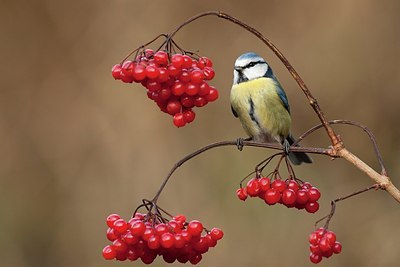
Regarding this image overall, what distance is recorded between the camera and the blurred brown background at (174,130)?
14.9 feet

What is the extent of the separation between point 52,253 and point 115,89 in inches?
44.0

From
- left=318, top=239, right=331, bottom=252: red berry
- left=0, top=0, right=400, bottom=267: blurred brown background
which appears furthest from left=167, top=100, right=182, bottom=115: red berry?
left=0, top=0, right=400, bottom=267: blurred brown background

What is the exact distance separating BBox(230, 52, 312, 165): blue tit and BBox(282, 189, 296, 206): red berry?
884 millimetres

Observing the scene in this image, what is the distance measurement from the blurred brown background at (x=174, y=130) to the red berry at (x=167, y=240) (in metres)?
2.69

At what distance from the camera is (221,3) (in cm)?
481

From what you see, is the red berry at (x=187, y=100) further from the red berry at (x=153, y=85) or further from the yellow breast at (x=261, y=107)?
the yellow breast at (x=261, y=107)

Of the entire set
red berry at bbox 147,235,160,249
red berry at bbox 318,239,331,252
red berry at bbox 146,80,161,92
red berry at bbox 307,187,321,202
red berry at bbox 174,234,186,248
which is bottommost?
red berry at bbox 147,235,160,249

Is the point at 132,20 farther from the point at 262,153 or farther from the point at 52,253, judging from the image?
the point at 52,253

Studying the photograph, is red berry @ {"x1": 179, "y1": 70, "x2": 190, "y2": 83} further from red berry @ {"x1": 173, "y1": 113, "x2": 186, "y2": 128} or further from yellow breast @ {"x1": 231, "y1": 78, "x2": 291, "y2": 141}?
yellow breast @ {"x1": 231, "y1": 78, "x2": 291, "y2": 141}

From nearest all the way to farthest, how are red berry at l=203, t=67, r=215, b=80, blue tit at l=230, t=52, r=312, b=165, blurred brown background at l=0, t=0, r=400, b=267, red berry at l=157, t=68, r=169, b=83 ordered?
red berry at l=157, t=68, r=169, b=83
red berry at l=203, t=67, r=215, b=80
blue tit at l=230, t=52, r=312, b=165
blurred brown background at l=0, t=0, r=400, b=267

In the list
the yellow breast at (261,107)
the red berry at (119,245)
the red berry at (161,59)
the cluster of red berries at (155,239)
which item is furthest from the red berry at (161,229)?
the yellow breast at (261,107)

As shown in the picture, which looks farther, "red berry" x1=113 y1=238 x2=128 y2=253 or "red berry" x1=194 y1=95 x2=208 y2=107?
"red berry" x1=194 y1=95 x2=208 y2=107

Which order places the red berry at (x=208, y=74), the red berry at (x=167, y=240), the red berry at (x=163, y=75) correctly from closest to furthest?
the red berry at (x=167, y=240) → the red berry at (x=163, y=75) → the red berry at (x=208, y=74)

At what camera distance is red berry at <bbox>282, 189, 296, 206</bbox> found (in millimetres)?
2074
